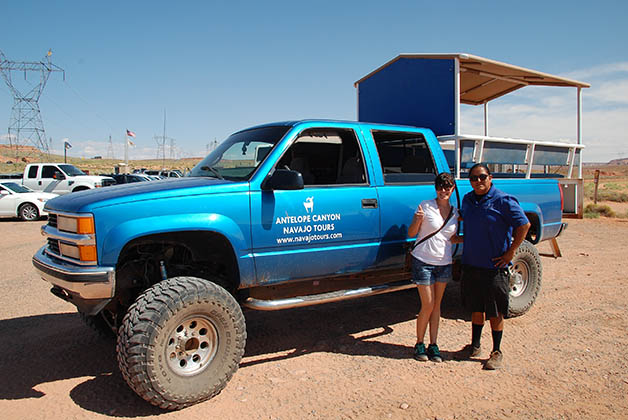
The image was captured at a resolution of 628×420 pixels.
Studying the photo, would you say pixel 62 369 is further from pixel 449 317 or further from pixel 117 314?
pixel 449 317

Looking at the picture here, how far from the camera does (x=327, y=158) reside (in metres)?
5.18

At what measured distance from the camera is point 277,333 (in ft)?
16.2

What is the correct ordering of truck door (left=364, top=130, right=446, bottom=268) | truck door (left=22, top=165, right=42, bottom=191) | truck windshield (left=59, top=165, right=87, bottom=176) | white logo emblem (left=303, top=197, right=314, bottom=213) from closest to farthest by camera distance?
1. white logo emblem (left=303, top=197, right=314, bottom=213)
2. truck door (left=364, top=130, right=446, bottom=268)
3. truck door (left=22, top=165, right=42, bottom=191)
4. truck windshield (left=59, top=165, right=87, bottom=176)

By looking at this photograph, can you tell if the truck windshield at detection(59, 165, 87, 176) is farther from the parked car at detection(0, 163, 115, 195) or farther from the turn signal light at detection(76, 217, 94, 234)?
the turn signal light at detection(76, 217, 94, 234)

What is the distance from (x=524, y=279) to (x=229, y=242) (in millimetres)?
3774

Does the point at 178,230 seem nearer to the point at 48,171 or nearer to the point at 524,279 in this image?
the point at 524,279

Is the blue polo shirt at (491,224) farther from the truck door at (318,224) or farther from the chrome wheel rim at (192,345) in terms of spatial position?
the chrome wheel rim at (192,345)

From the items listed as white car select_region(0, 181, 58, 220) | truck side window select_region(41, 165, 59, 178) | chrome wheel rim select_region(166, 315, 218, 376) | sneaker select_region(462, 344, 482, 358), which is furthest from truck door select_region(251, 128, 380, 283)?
truck side window select_region(41, 165, 59, 178)

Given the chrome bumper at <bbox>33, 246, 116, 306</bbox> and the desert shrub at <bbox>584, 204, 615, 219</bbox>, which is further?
the desert shrub at <bbox>584, 204, 615, 219</bbox>

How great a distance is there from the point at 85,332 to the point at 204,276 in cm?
192

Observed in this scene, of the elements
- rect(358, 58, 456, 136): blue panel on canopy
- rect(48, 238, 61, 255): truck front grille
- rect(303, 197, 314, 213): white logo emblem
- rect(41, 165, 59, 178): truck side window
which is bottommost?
rect(48, 238, 61, 255): truck front grille

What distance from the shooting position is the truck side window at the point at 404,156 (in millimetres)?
4809

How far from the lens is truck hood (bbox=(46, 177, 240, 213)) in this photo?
3.30 m

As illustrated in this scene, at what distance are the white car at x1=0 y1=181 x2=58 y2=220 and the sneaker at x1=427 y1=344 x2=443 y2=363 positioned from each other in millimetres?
15469
